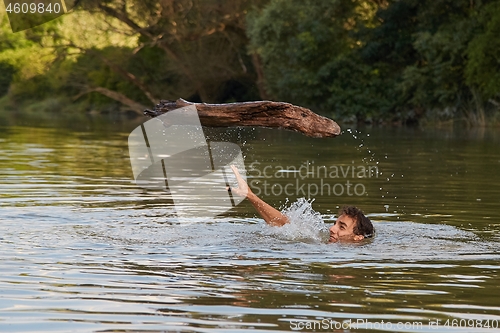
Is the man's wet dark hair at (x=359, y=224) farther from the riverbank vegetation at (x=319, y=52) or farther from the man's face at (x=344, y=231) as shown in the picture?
the riverbank vegetation at (x=319, y=52)

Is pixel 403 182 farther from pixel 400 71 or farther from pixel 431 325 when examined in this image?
pixel 400 71

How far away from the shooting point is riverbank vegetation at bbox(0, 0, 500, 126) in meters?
39.9

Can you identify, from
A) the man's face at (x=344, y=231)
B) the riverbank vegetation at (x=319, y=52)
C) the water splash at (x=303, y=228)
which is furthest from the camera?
the riverbank vegetation at (x=319, y=52)

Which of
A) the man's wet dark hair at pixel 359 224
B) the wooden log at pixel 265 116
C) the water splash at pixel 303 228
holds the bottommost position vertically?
the water splash at pixel 303 228

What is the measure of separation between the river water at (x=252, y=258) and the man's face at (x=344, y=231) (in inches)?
7.4

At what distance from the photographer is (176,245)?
9977 mm

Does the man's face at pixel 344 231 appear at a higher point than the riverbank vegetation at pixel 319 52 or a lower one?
lower

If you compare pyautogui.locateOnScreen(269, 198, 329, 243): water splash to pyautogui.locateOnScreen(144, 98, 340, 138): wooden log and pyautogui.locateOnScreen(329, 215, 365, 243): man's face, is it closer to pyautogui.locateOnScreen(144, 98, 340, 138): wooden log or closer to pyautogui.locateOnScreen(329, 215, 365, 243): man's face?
pyautogui.locateOnScreen(329, 215, 365, 243): man's face

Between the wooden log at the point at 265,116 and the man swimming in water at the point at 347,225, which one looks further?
the man swimming in water at the point at 347,225

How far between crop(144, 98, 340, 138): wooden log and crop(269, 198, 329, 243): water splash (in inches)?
48.7

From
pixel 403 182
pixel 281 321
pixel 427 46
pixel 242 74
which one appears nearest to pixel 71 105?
pixel 242 74

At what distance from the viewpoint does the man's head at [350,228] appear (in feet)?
33.7

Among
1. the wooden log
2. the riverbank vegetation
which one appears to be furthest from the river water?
the riverbank vegetation

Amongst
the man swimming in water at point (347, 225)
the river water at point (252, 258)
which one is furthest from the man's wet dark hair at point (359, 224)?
the river water at point (252, 258)
